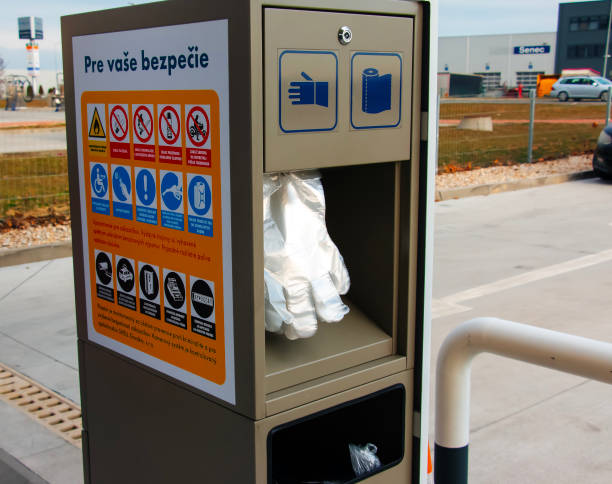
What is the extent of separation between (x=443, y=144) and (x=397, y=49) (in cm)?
1183

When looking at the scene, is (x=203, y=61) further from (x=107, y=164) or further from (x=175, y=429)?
(x=175, y=429)

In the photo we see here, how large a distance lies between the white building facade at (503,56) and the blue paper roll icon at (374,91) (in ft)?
222

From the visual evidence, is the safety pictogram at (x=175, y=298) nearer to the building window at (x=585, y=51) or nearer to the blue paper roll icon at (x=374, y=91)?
the blue paper roll icon at (x=374, y=91)

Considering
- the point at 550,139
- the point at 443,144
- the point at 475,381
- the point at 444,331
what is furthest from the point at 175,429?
the point at 550,139

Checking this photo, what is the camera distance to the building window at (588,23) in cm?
6444

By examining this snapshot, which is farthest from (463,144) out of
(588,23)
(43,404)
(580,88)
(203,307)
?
(588,23)

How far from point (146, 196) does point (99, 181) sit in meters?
0.24

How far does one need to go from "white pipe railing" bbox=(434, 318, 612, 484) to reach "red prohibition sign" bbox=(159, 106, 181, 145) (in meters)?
0.83

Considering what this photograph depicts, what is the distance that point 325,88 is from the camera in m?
1.75

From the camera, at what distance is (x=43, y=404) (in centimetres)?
392

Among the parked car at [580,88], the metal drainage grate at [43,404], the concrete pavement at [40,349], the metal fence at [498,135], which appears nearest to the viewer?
the concrete pavement at [40,349]

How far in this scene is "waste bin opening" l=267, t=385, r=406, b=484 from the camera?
87.0 inches

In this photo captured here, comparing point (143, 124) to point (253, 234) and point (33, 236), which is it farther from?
point (33, 236)

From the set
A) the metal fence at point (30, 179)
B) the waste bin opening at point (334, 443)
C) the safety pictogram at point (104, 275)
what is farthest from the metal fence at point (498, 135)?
the safety pictogram at point (104, 275)
